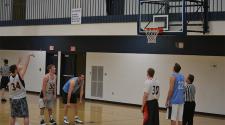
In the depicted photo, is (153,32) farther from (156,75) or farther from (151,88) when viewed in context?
(151,88)

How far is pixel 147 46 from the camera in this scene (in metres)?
18.8

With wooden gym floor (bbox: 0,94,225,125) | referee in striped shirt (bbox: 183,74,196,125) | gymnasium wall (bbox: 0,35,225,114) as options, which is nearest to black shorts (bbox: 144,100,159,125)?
referee in striped shirt (bbox: 183,74,196,125)

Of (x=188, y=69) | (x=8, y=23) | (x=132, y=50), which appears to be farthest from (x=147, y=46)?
(x=8, y=23)

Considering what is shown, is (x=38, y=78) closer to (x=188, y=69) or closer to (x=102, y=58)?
(x=102, y=58)

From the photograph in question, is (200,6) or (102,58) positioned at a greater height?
(200,6)

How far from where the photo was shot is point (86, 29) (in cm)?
1831

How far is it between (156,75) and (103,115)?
3672 mm

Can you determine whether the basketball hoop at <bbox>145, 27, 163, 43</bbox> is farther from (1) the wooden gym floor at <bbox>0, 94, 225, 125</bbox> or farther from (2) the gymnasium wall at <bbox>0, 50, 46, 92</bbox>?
(2) the gymnasium wall at <bbox>0, 50, 46, 92</bbox>

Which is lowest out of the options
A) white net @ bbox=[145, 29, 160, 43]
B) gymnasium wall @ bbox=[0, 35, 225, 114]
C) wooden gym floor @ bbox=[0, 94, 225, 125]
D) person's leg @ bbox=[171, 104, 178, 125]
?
wooden gym floor @ bbox=[0, 94, 225, 125]

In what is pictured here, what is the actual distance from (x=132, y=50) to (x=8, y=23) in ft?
22.0

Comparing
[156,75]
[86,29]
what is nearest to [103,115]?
[156,75]

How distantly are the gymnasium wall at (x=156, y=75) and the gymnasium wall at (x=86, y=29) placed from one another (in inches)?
98.4

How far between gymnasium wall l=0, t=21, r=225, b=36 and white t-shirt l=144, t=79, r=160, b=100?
493cm

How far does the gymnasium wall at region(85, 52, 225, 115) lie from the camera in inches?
668
